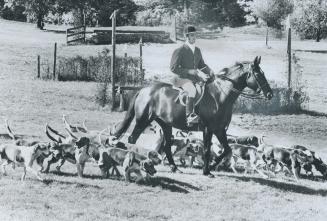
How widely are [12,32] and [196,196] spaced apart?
2404 cm

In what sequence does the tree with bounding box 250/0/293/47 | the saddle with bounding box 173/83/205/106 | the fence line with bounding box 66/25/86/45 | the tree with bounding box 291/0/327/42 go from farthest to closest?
the tree with bounding box 291/0/327/42, the tree with bounding box 250/0/293/47, the fence line with bounding box 66/25/86/45, the saddle with bounding box 173/83/205/106

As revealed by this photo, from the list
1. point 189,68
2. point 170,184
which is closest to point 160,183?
point 170,184

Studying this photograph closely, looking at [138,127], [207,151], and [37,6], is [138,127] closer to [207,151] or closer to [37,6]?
[207,151]

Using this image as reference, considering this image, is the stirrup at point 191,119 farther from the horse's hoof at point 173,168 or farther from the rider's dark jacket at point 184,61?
the horse's hoof at point 173,168

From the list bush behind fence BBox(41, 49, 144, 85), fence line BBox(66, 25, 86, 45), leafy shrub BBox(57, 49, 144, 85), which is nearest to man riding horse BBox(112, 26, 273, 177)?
leafy shrub BBox(57, 49, 144, 85)

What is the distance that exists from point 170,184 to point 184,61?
8.98ft

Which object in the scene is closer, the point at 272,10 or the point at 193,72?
the point at 193,72

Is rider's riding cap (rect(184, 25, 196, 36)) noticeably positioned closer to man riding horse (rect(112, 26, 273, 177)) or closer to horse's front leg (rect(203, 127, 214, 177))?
man riding horse (rect(112, 26, 273, 177))

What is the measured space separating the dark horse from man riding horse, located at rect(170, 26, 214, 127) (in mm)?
172

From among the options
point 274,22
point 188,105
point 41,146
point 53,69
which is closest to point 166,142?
point 188,105

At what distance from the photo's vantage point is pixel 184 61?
12.4 metres

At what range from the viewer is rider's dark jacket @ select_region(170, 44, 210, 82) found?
1236cm

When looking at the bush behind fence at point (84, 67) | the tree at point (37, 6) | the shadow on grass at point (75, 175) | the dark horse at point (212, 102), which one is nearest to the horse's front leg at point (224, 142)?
the dark horse at point (212, 102)

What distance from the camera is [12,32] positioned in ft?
105
